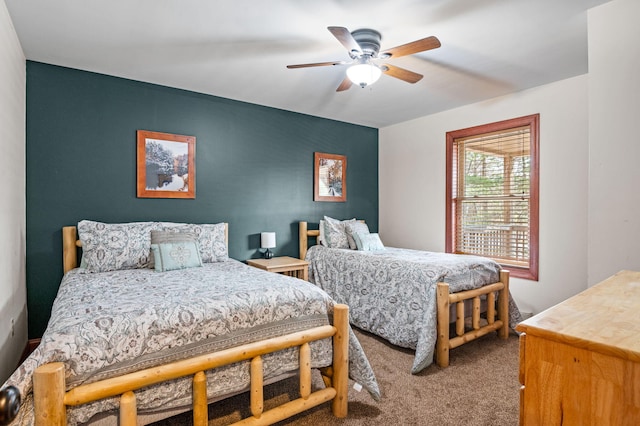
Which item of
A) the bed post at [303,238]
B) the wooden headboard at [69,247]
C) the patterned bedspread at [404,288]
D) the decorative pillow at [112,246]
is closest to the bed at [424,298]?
the patterned bedspread at [404,288]

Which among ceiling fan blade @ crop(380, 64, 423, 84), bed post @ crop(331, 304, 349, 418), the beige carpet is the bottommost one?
the beige carpet

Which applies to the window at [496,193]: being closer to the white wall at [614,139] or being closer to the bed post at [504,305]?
the bed post at [504,305]

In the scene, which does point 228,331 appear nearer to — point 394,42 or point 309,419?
point 309,419

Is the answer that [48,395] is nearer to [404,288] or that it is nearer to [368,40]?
[404,288]

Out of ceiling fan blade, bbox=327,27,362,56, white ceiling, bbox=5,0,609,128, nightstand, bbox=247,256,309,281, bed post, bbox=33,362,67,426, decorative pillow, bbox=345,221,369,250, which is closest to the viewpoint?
bed post, bbox=33,362,67,426

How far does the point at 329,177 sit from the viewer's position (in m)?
4.77

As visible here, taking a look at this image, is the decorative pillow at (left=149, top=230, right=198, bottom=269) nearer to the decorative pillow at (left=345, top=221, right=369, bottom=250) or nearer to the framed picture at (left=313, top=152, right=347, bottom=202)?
the decorative pillow at (left=345, top=221, right=369, bottom=250)

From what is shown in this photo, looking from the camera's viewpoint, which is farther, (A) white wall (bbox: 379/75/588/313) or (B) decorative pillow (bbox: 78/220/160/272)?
(A) white wall (bbox: 379/75/588/313)

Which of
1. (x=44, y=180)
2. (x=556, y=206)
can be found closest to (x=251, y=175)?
(x=44, y=180)

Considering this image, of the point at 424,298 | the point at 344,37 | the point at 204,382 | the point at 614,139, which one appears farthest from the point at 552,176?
the point at 204,382

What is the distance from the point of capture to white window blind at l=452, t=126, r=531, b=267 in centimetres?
370

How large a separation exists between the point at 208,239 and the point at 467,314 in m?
2.54

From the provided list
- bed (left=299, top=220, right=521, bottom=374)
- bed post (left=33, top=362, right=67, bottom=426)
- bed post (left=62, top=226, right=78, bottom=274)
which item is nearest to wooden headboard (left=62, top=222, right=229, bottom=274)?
bed post (left=62, top=226, right=78, bottom=274)

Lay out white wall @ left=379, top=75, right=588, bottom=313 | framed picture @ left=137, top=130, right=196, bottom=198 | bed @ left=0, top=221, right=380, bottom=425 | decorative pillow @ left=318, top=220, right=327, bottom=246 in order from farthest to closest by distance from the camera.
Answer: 1. decorative pillow @ left=318, top=220, right=327, bottom=246
2. framed picture @ left=137, top=130, right=196, bottom=198
3. white wall @ left=379, top=75, right=588, bottom=313
4. bed @ left=0, top=221, right=380, bottom=425
